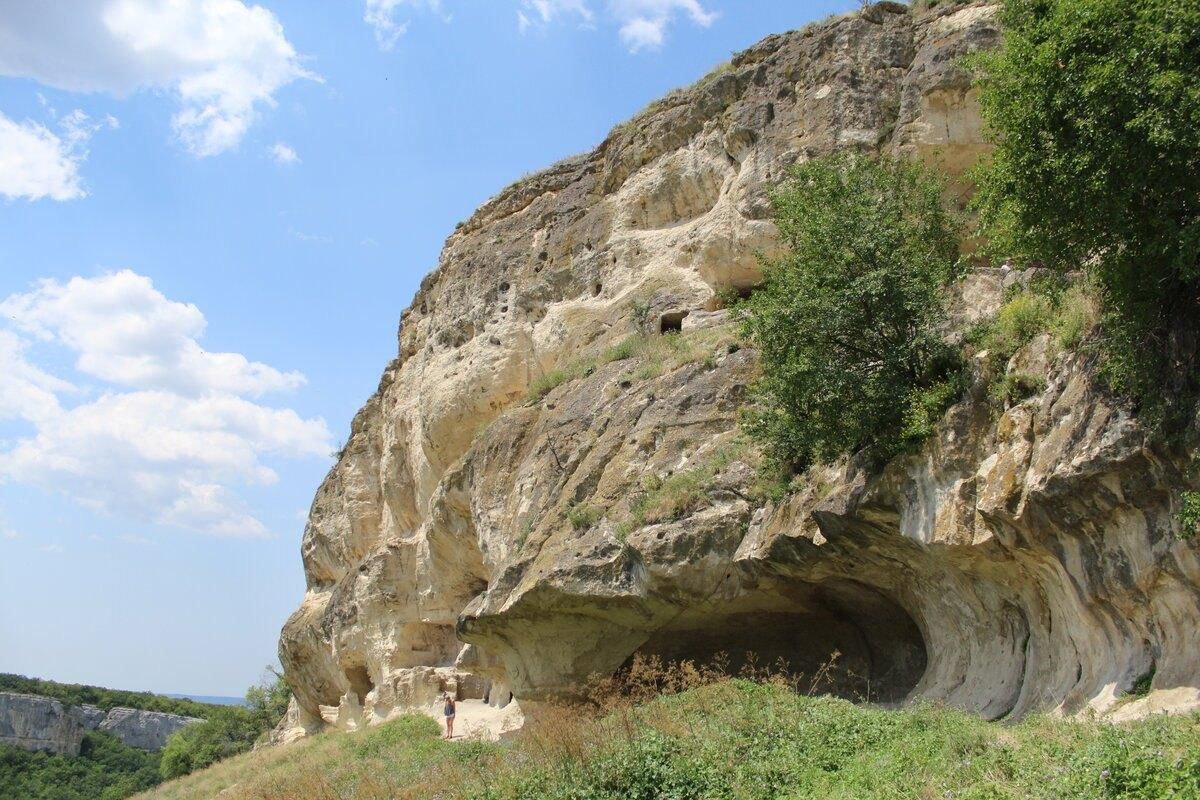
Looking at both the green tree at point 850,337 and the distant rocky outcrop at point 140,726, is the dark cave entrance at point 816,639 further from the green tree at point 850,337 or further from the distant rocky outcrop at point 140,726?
the distant rocky outcrop at point 140,726

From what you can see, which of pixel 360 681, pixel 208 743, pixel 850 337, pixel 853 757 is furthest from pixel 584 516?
pixel 208 743

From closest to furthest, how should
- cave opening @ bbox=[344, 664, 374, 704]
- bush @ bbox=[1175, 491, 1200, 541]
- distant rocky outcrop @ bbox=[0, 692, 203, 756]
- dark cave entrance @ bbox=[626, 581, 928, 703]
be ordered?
bush @ bbox=[1175, 491, 1200, 541], dark cave entrance @ bbox=[626, 581, 928, 703], cave opening @ bbox=[344, 664, 374, 704], distant rocky outcrop @ bbox=[0, 692, 203, 756]

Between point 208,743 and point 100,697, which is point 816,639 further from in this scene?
point 100,697

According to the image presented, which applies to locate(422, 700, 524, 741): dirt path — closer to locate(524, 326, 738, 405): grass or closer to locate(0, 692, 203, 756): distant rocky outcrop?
locate(524, 326, 738, 405): grass

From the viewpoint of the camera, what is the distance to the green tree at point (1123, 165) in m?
8.27

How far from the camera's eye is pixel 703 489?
45.6 ft

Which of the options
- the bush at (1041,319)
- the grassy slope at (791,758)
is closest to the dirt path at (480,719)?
the grassy slope at (791,758)

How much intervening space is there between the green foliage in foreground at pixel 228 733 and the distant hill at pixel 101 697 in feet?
120

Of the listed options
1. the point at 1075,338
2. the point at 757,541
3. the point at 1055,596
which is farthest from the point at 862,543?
the point at 1075,338

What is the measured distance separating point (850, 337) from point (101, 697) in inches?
3978

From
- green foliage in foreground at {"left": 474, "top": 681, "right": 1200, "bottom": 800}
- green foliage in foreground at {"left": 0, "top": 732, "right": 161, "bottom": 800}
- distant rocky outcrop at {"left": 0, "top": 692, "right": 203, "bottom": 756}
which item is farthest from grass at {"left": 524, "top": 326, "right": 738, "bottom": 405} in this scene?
distant rocky outcrop at {"left": 0, "top": 692, "right": 203, "bottom": 756}

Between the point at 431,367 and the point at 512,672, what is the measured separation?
11.1 metres

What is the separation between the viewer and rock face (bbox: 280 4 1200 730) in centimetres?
943

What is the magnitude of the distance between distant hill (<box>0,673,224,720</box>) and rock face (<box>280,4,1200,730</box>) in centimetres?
6990
